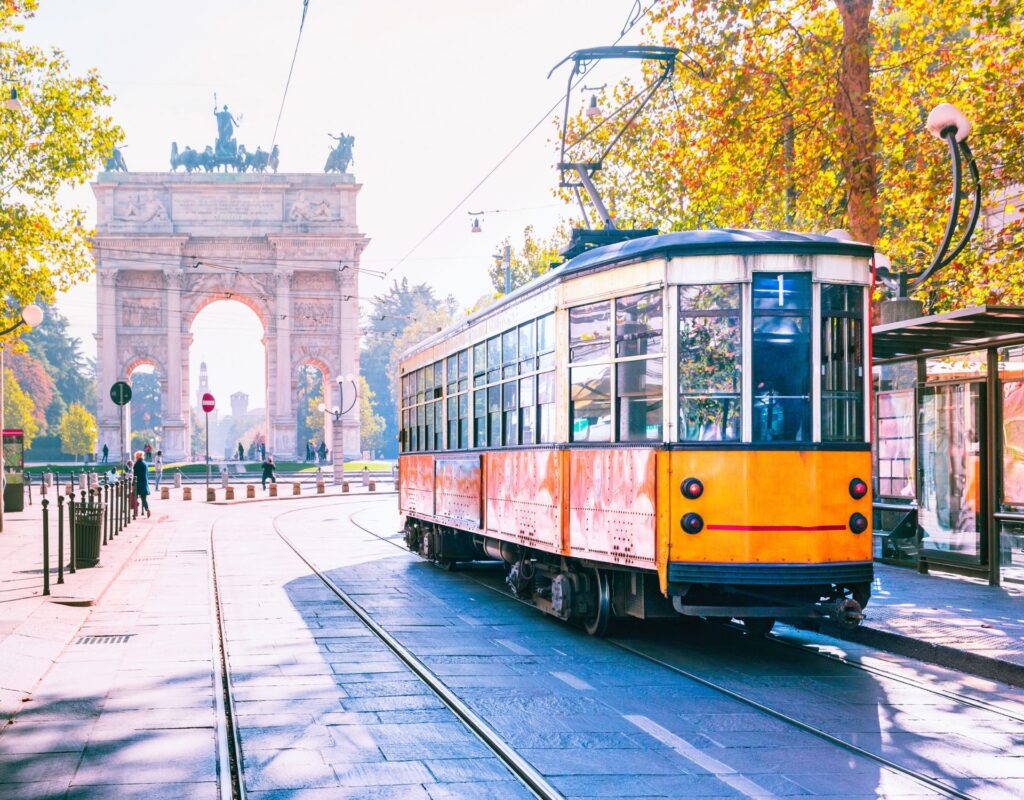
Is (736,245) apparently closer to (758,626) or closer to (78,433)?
(758,626)

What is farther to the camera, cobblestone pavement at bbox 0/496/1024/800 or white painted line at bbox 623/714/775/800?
cobblestone pavement at bbox 0/496/1024/800

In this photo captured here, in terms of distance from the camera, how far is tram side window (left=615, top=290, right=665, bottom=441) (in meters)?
9.97

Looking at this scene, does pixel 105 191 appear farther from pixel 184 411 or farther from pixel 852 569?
pixel 852 569

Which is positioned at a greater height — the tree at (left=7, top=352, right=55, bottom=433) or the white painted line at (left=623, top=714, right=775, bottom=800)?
the tree at (left=7, top=352, right=55, bottom=433)

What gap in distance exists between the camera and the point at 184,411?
77.9m

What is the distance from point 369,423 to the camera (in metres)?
121

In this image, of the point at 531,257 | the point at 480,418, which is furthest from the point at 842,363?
the point at 531,257

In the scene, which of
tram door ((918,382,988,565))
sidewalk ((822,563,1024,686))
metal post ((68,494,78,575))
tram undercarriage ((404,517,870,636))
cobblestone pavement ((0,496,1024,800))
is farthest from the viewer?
metal post ((68,494,78,575))

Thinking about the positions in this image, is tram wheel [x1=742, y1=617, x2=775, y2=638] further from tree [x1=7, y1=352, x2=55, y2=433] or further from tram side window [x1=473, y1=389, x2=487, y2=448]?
tree [x1=7, y1=352, x2=55, y2=433]

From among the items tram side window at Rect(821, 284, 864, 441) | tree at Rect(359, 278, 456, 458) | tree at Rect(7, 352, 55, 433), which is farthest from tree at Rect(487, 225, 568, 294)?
tree at Rect(359, 278, 456, 458)

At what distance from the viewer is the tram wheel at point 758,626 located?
1129cm

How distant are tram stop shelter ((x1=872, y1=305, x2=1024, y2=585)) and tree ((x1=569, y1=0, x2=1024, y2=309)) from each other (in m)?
3.18

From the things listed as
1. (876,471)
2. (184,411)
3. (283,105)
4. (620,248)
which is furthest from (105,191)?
(620,248)

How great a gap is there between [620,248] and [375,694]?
157 inches
